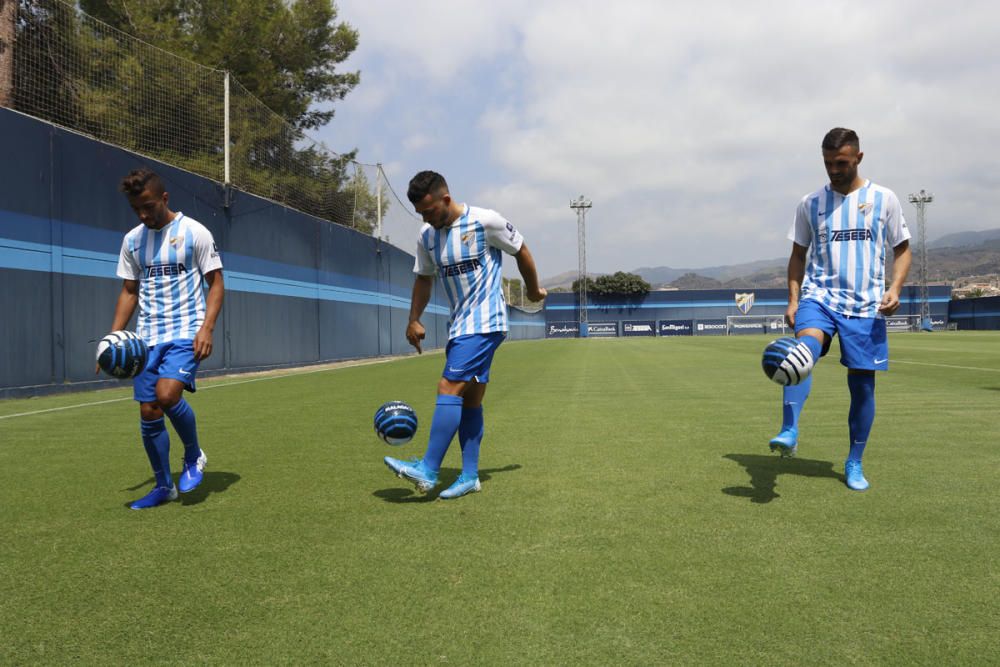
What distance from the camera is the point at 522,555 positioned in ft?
9.44

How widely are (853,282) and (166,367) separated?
152 inches

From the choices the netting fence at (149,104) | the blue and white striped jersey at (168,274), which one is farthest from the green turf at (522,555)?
the netting fence at (149,104)

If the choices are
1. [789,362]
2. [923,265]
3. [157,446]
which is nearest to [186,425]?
[157,446]

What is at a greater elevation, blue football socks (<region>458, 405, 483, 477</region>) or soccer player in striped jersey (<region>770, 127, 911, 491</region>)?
soccer player in striped jersey (<region>770, 127, 911, 491</region>)

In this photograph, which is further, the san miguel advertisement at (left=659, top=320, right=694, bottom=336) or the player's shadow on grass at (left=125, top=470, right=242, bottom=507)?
the san miguel advertisement at (left=659, top=320, right=694, bottom=336)

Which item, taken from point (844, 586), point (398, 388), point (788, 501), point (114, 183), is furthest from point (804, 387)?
point (114, 183)

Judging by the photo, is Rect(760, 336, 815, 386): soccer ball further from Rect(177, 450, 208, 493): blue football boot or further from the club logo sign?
the club logo sign

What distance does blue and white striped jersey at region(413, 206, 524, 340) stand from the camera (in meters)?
3.92

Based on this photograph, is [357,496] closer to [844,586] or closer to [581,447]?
[581,447]

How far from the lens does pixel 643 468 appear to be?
4.61 metres

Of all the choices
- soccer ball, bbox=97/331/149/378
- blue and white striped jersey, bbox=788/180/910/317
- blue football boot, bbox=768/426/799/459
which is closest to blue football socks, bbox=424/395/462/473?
soccer ball, bbox=97/331/149/378

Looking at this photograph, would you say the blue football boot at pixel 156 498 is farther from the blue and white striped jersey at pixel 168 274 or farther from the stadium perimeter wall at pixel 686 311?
the stadium perimeter wall at pixel 686 311

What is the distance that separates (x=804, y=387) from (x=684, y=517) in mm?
1306

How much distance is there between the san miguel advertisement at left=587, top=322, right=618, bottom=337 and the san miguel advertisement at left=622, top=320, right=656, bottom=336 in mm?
991
